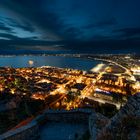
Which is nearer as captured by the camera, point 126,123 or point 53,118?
point 126,123

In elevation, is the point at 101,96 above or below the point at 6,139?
below

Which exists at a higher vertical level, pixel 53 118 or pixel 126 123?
pixel 126 123

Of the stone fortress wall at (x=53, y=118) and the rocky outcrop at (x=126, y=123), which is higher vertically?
the rocky outcrop at (x=126, y=123)

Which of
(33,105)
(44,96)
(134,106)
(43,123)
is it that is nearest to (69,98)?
(44,96)

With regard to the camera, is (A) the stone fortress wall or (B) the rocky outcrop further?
(A) the stone fortress wall

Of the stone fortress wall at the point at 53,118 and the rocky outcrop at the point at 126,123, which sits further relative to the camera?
the stone fortress wall at the point at 53,118

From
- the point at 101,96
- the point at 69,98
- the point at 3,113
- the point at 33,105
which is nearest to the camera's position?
the point at 3,113

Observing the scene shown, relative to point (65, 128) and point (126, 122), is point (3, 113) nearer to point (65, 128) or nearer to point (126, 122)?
point (65, 128)

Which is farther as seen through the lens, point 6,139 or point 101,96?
point 101,96

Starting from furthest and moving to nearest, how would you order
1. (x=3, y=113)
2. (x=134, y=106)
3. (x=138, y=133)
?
(x=3, y=113) < (x=134, y=106) < (x=138, y=133)

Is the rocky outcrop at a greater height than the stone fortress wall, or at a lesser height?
greater

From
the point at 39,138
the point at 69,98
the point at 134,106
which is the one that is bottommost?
the point at 69,98
